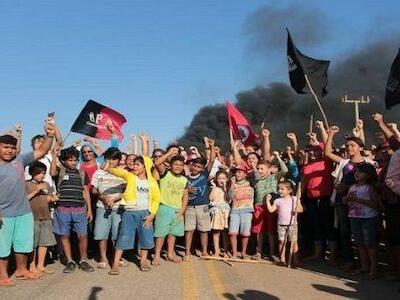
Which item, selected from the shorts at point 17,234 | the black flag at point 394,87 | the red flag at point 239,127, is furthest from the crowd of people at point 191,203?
the red flag at point 239,127

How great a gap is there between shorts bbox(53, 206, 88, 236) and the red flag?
582 cm

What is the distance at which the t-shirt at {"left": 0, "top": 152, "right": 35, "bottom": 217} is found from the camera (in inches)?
260

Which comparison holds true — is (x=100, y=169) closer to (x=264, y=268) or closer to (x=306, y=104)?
(x=264, y=268)

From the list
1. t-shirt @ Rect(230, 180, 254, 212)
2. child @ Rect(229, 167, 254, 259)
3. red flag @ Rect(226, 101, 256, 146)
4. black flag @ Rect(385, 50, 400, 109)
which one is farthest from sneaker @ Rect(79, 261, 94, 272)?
red flag @ Rect(226, 101, 256, 146)

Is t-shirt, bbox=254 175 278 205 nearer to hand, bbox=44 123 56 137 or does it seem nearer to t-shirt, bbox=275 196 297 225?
t-shirt, bbox=275 196 297 225

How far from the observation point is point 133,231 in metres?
7.75

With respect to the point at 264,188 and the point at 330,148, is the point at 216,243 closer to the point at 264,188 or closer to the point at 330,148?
the point at 264,188

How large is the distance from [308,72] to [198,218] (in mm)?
3832

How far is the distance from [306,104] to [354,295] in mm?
40712

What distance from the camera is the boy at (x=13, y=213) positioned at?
658cm

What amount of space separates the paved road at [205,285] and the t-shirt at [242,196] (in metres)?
1.39

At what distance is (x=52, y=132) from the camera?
25.4ft

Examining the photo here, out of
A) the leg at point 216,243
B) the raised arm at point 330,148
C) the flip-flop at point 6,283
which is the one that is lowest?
the flip-flop at point 6,283

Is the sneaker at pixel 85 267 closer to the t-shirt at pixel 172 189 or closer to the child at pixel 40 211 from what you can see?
the child at pixel 40 211
